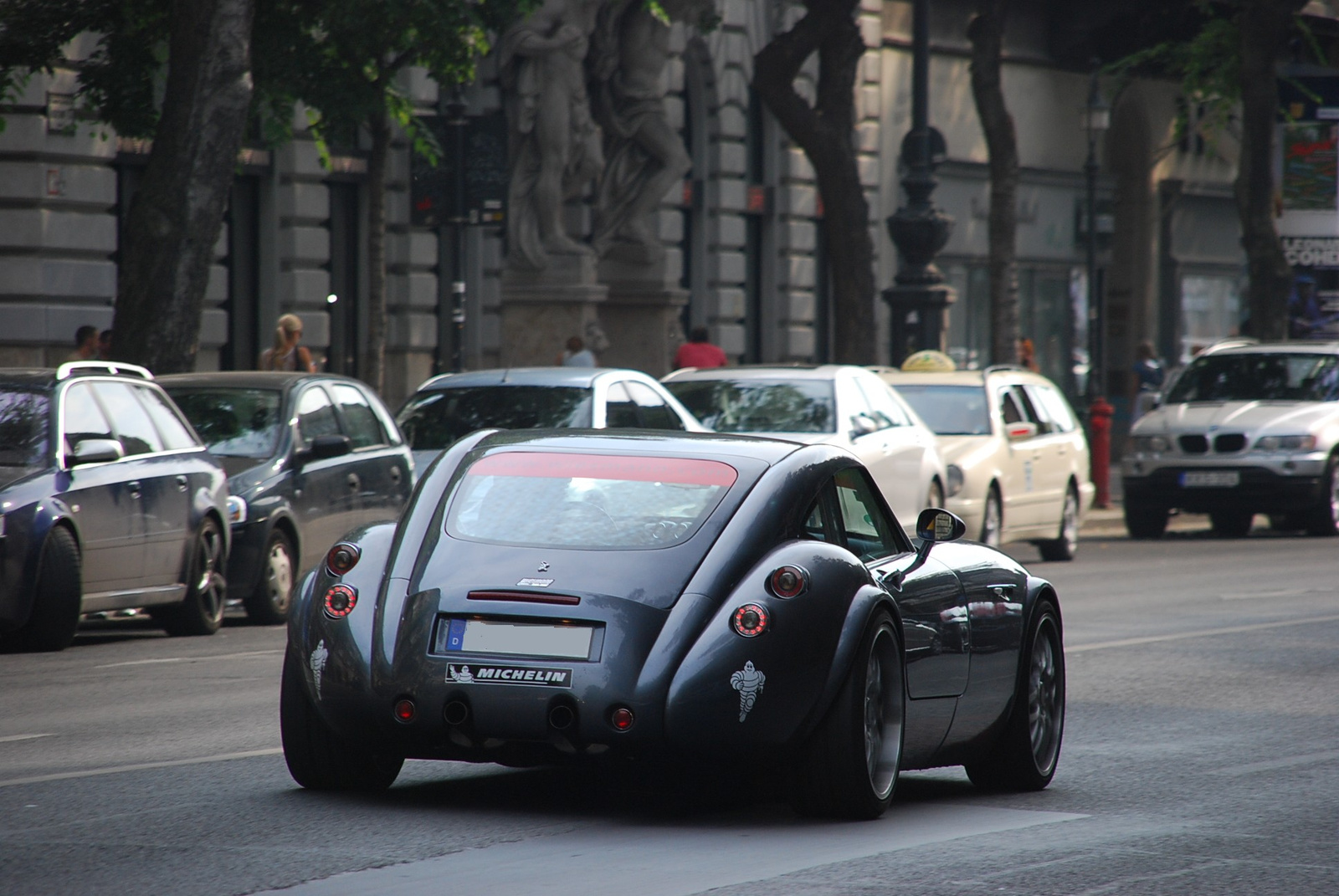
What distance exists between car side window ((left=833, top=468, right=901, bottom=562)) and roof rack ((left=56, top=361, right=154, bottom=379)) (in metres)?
6.40

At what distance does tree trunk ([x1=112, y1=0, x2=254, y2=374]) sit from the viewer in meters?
17.6

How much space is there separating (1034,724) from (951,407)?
12.8 meters

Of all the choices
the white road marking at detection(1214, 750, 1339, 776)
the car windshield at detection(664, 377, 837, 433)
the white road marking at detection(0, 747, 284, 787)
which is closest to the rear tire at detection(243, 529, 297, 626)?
the car windshield at detection(664, 377, 837, 433)

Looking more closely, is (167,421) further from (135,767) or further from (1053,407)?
(1053,407)

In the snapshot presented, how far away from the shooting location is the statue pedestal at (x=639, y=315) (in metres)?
32.5

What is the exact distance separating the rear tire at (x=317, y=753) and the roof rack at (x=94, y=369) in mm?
6204

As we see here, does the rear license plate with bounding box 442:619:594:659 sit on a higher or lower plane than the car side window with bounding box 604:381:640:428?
lower

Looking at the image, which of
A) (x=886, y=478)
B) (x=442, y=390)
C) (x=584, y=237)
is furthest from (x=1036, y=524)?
(x=584, y=237)

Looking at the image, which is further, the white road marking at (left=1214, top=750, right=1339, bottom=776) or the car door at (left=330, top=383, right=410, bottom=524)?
the car door at (left=330, top=383, right=410, bottom=524)

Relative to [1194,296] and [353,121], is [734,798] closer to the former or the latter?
[353,121]

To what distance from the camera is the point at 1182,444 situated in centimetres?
2523

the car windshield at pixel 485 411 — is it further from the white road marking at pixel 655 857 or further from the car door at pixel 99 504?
the white road marking at pixel 655 857

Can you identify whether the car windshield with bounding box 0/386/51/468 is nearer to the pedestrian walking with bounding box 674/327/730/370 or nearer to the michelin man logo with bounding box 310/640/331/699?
the michelin man logo with bounding box 310/640/331/699

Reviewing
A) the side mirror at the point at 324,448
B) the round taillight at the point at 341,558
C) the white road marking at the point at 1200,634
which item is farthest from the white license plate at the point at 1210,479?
the round taillight at the point at 341,558
